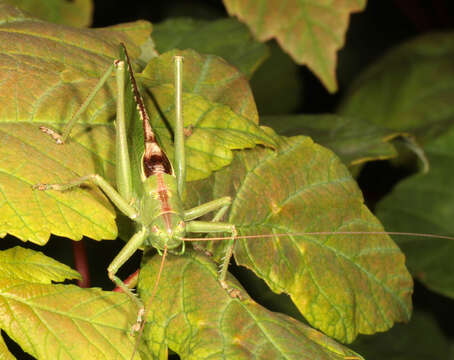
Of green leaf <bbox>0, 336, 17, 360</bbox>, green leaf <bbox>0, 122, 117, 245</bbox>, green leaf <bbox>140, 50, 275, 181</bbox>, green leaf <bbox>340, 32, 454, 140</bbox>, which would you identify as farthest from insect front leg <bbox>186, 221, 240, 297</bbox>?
green leaf <bbox>340, 32, 454, 140</bbox>

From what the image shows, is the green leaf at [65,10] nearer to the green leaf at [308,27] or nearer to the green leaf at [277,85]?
the green leaf at [308,27]

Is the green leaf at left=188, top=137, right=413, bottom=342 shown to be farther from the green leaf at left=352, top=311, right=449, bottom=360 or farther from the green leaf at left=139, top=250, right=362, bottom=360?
the green leaf at left=352, top=311, right=449, bottom=360

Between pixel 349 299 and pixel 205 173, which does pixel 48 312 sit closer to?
pixel 205 173

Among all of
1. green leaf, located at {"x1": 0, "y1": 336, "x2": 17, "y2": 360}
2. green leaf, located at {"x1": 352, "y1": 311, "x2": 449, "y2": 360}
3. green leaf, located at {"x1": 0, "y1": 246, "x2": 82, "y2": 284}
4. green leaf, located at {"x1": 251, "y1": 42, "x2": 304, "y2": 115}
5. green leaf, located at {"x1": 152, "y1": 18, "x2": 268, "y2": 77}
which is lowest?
green leaf, located at {"x1": 352, "y1": 311, "x2": 449, "y2": 360}

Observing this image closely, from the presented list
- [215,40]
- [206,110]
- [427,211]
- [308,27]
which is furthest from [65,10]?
[427,211]

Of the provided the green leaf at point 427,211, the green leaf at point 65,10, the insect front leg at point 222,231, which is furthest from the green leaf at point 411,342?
the green leaf at point 65,10

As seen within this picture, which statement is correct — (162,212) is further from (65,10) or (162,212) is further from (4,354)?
(65,10)

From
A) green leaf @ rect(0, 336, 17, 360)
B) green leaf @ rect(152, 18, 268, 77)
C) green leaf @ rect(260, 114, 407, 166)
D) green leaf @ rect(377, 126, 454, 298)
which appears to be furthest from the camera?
green leaf @ rect(377, 126, 454, 298)
